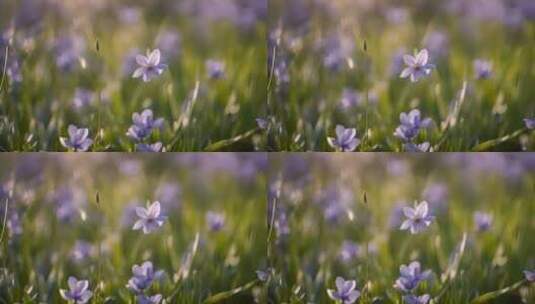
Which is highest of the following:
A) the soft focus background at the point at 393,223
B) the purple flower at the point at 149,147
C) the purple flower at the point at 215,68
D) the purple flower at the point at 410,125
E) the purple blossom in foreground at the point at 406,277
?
the purple flower at the point at 215,68

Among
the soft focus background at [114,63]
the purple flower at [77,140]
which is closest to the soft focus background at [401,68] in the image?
the soft focus background at [114,63]

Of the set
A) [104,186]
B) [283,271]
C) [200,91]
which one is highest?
[200,91]

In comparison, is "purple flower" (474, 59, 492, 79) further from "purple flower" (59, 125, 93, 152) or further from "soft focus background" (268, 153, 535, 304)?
"purple flower" (59, 125, 93, 152)

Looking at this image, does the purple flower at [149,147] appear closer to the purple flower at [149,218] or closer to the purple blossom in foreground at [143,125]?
the purple blossom in foreground at [143,125]

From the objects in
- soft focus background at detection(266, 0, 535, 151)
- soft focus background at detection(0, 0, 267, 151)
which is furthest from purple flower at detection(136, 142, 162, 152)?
soft focus background at detection(266, 0, 535, 151)

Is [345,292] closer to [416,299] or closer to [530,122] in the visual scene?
[416,299]

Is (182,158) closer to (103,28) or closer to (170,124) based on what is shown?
(170,124)

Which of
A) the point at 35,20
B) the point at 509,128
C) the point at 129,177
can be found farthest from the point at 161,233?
the point at 509,128
